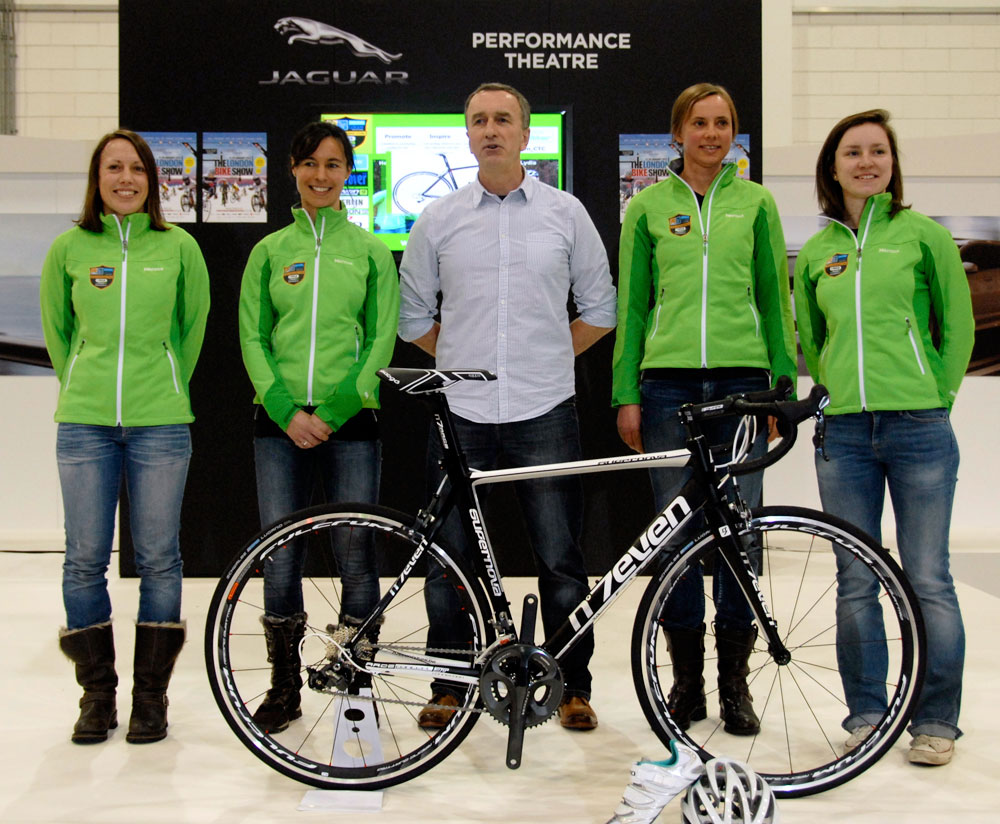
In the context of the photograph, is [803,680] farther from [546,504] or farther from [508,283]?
[508,283]

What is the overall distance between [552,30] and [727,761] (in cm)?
389

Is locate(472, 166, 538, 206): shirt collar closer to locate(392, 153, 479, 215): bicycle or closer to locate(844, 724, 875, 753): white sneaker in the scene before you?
locate(844, 724, 875, 753): white sneaker

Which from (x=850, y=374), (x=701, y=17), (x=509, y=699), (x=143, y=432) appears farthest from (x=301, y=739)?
(x=701, y=17)

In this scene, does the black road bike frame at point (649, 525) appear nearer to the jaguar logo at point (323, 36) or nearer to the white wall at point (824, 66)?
the jaguar logo at point (323, 36)

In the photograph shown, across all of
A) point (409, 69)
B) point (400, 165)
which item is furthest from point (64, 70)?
point (400, 165)

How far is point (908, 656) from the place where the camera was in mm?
2268

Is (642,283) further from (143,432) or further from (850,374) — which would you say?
(143,432)

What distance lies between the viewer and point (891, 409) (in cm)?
252

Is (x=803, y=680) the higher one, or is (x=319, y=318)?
(x=319, y=318)

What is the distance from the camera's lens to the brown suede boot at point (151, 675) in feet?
8.88

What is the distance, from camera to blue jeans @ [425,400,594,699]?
271 cm

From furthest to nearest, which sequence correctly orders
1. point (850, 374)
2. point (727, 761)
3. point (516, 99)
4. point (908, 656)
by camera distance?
1. point (516, 99)
2. point (850, 374)
3. point (908, 656)
4. point (727, 761)

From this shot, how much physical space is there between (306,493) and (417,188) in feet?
7.88

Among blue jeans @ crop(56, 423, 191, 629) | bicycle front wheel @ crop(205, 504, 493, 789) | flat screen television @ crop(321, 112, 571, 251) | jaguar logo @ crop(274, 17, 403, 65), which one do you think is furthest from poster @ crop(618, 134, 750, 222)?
bicycle front wheel @ crop(205, 504, 493, 789)
